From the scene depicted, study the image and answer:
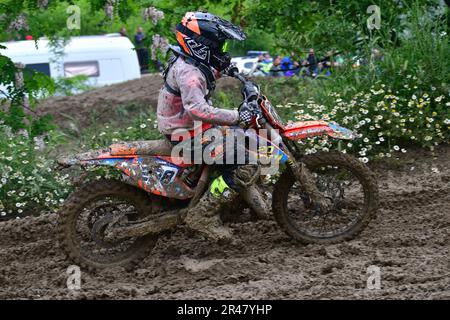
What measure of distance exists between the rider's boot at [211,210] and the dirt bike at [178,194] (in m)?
0.09

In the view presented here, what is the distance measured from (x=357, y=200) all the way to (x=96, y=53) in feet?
A: 50.9

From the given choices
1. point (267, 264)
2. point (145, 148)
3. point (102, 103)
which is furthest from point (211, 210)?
point (102, 103)

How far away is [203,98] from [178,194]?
2.76 ft

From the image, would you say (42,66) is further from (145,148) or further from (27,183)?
(145,148)

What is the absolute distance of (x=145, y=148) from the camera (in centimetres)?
725

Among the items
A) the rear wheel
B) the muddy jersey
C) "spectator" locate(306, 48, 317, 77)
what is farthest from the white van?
the muddy jersey

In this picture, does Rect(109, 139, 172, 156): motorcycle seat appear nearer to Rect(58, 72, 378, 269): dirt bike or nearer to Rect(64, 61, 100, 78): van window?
Rect(58, 72, 378, 269): dirt bike

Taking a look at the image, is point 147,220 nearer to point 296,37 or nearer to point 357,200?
point 357,200

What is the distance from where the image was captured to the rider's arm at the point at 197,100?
696 cm

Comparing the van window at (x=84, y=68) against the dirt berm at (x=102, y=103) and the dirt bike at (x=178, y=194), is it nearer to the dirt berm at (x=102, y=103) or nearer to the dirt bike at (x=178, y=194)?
the dirt berm at (x=102, y=103)

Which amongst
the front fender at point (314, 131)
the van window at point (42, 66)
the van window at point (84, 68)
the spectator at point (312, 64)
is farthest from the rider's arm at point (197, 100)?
the van window at point (84, 68)

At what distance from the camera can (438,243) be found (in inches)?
286

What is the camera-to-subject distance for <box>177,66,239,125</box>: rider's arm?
6965 mm
